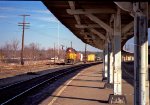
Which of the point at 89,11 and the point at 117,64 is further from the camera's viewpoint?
the point at 117,64

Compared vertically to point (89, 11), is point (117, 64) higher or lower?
lower

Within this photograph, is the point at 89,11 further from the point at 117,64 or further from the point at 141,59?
the point at 141,59

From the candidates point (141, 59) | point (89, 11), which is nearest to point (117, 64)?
point (89, 11)

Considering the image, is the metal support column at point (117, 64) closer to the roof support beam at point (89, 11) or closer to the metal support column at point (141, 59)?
the roof support beam at point (89, 11)

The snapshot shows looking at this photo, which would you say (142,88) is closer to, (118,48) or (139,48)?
(139,48)

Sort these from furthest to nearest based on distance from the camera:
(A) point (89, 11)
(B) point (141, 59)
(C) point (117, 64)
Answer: (C) point (117, 64)
(A) point (89, 11)
(B) point (141, 59)

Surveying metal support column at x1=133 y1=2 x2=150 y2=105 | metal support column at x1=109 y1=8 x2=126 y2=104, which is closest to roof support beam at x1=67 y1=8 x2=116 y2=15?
metal support column at x1=109 y1=8 x2=126 y2=104

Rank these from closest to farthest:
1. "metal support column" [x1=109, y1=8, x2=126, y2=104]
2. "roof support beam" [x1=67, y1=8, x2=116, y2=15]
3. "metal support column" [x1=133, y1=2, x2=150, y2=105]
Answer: "metal support column" [x1=133, y1=2, x2=150, y2=105] → "roof support beam" [x1=67, y1=8, x2=116, y2=15] → "metal support column" [x1=109, y1=8, x2=126, y2=104]

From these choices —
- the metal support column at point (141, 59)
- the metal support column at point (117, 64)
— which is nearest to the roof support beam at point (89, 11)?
the metal support column at point (117, 64)

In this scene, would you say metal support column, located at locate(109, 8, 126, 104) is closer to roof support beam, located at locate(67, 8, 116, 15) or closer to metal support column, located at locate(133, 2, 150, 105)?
roof support beam, located at locate(67, 8, 116, 15)

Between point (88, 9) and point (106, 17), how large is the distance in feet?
12.3

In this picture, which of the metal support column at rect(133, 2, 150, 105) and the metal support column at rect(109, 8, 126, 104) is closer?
the metal support column at rect(133, 2, 150, 105)

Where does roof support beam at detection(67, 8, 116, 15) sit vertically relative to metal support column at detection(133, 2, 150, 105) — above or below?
above

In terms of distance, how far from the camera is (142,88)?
9.70 metres
